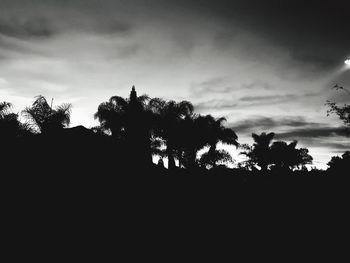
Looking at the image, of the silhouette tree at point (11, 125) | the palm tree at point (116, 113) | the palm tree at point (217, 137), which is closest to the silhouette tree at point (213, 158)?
the palm tree at point (217, 137)

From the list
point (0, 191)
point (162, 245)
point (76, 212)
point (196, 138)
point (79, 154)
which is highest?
point (196, 138)

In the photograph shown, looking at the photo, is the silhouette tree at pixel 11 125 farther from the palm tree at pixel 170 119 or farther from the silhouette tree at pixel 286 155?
the silhouette tree at pixel 286 155

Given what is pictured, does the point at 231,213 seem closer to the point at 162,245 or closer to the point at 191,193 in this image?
the point at 191,193

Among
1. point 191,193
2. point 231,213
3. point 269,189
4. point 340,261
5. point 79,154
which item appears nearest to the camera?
point 340,261

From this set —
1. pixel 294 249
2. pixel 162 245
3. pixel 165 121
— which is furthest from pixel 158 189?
pixel 165 121

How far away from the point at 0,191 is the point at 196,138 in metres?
21.5

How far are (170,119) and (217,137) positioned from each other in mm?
6218

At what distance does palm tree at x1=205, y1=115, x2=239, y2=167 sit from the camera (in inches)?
1144

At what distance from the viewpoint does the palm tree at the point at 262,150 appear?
39106 mm

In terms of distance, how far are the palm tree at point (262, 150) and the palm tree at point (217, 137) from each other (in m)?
10.4

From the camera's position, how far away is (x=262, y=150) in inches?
1545

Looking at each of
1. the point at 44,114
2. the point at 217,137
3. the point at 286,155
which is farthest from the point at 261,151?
the point at 44,114

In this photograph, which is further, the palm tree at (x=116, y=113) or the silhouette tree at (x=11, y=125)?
the palm tree at (x=116, y=113)

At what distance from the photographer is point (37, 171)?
8547mm
